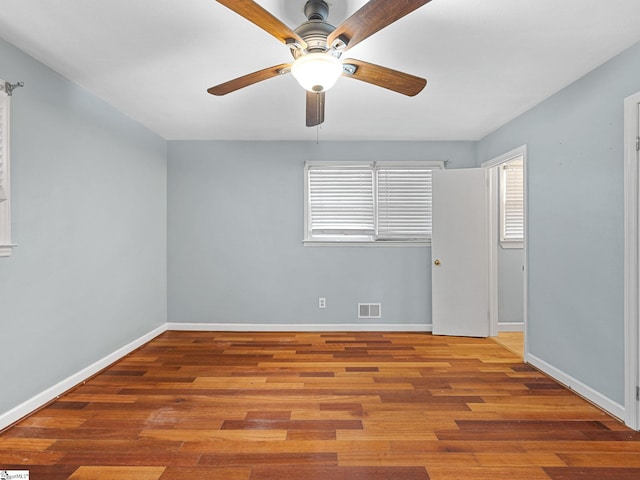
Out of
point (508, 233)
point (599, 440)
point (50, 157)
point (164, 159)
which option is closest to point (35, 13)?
point (50, 157)

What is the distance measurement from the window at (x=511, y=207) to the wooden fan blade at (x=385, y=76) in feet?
9.36

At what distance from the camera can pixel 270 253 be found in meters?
4.33

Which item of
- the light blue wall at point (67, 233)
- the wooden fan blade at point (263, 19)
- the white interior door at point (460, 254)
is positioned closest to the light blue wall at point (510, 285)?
the white interior door at point (460, 254)

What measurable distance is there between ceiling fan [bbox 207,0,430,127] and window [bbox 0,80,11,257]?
4.31ft

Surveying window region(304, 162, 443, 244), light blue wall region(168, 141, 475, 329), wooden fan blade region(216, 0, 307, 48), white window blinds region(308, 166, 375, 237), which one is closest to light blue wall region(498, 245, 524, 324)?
light blue wall region(168, 141, 475, 329)

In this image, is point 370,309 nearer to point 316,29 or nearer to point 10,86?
point 316,29

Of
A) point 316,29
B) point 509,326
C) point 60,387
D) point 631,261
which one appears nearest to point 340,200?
point 509,326

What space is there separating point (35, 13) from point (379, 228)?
140 inches

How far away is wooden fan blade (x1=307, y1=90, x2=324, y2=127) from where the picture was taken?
6.89 ft

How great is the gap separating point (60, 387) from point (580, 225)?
4158 mm

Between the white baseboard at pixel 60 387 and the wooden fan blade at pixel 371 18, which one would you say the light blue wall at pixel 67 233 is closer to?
the white baseboard at pixel 60 387

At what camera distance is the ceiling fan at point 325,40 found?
1388 millimetres

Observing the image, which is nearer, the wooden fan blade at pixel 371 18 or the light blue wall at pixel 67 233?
the wooden fan blade at pixel 371 18

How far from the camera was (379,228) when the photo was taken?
4.33m
